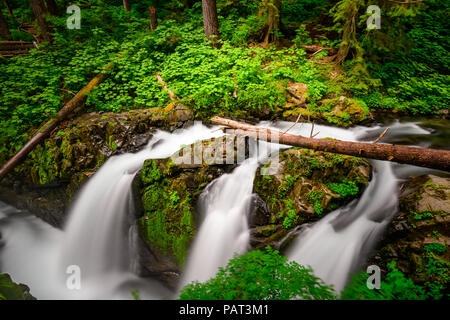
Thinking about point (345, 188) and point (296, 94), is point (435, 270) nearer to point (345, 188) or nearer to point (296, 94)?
point (345, 188)

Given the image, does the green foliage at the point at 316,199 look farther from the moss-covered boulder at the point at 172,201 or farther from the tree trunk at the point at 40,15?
the tree trunk at the point at 40,15

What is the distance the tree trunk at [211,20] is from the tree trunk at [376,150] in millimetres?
4657

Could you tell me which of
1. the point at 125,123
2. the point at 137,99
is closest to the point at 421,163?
the point at 125,123

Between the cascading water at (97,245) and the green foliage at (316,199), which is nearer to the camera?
the green foliage at (316,199)

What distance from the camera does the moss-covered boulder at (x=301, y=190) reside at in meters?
3.70

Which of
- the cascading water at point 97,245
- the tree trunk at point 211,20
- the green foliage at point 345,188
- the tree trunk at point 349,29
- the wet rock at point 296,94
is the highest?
the tree trunk at point 211,20

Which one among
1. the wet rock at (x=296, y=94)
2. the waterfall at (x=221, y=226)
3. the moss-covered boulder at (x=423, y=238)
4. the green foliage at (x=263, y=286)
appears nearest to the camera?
the green foliage at (x=263, y=286)

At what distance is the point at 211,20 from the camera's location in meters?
7.06

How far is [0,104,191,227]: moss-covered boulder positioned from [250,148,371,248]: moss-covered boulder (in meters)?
3.10

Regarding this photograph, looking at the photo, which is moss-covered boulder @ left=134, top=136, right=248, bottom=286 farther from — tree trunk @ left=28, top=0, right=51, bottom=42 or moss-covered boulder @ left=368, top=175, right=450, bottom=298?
tree trunk @ left=28, top=0, right=51, bottom=42

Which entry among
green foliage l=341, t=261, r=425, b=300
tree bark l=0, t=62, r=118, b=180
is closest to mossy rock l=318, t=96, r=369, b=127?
green foliage l=341, t=261, r=425, b=300

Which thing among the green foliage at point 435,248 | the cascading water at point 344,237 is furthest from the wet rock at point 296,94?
the green foliage at point 435,248

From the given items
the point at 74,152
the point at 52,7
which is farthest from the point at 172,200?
the point at 52,7
